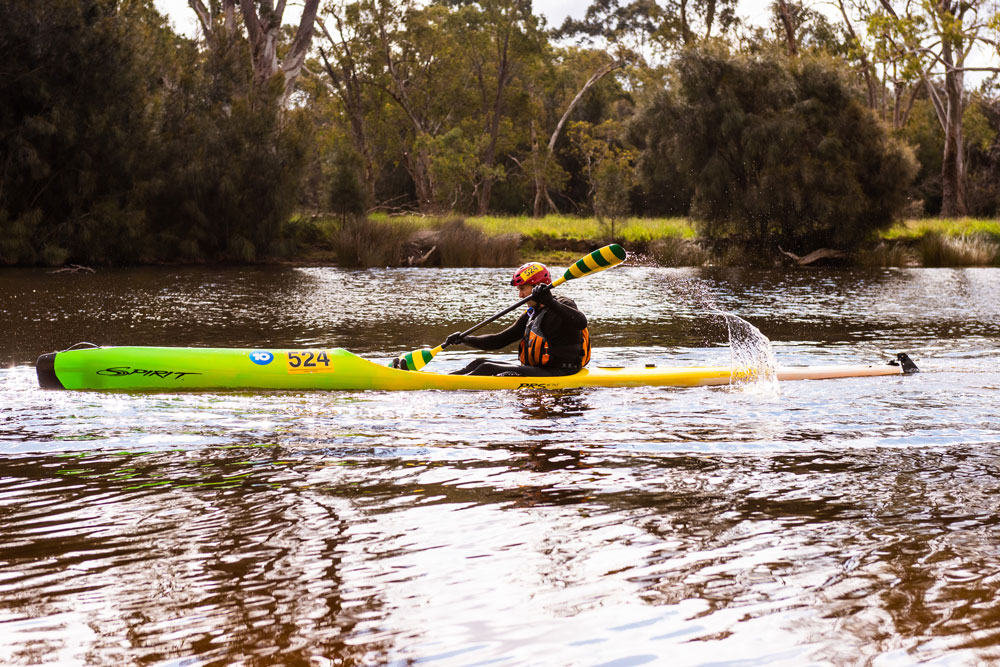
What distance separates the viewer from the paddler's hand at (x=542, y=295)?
324 inches

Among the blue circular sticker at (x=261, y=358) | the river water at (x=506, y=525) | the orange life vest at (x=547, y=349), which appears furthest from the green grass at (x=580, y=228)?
the blue circular sticker at (x=261, y=358)

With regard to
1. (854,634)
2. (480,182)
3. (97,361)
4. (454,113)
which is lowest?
(854,634)

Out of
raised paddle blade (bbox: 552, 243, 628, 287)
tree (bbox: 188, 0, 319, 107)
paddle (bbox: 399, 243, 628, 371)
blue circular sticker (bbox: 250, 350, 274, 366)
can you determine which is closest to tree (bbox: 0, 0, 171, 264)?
tree (bbox: 188, 0, 319, 107)

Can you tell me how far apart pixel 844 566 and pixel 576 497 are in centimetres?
145

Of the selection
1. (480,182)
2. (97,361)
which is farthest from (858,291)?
(480,182)

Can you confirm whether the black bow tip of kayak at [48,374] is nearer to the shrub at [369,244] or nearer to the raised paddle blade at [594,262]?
the raised paddle blade at [594,262]

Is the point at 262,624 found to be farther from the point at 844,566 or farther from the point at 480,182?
the point at 480,182

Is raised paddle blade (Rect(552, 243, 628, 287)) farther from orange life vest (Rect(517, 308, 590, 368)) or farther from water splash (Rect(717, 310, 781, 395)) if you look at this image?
water splash (Rect(717, 310, 781, 395))

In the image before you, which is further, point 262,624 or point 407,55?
point 407,55

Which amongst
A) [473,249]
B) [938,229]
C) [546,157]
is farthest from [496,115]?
[938,229]

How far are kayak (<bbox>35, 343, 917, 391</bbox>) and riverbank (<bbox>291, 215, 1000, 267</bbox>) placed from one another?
1868cm

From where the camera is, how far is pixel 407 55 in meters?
39.8

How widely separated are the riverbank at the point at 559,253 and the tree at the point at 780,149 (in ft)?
2.26

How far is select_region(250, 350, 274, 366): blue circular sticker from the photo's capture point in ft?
26.8
